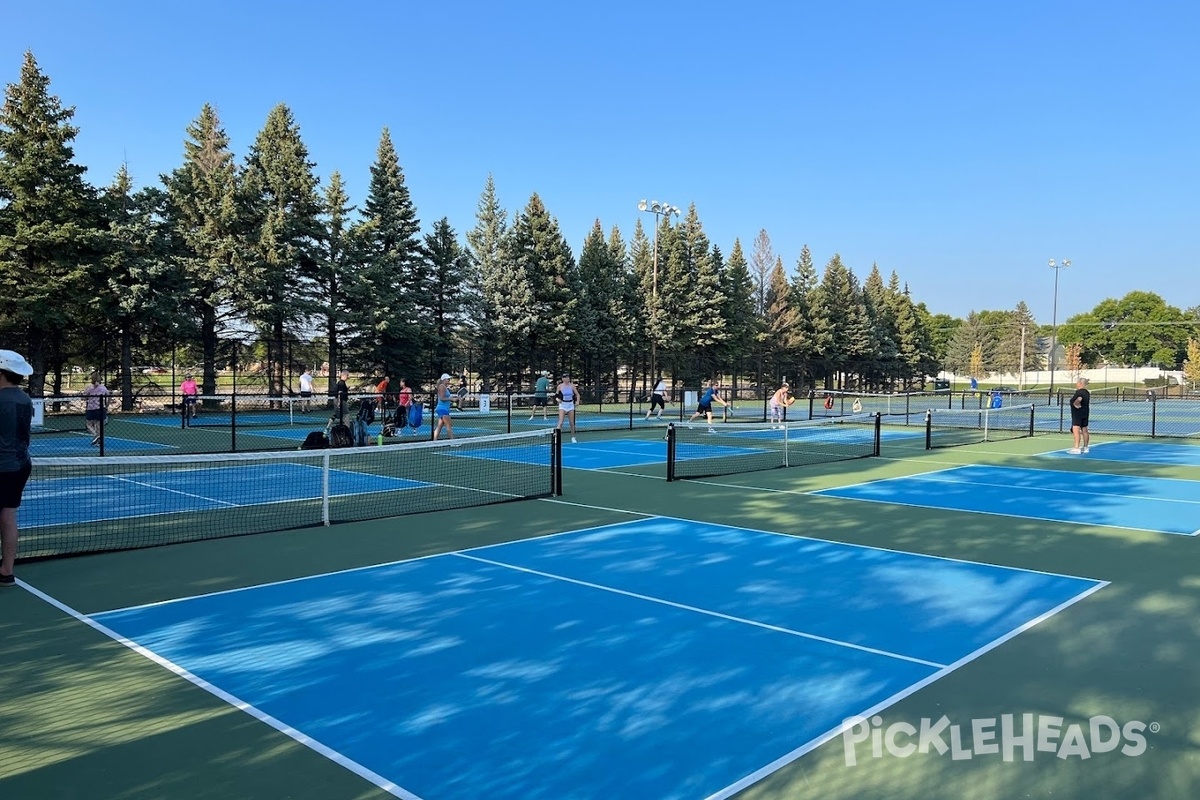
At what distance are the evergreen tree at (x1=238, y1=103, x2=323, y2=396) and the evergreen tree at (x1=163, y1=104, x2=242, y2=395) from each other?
2.49ft

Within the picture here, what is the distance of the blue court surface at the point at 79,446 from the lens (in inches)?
690

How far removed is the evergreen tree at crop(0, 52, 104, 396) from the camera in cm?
2906

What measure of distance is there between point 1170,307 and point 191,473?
6427 inches

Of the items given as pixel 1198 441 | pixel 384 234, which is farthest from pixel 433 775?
pixel 384 234

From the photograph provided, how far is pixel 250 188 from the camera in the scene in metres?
36.8

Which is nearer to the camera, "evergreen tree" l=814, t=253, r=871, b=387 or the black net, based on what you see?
the black net

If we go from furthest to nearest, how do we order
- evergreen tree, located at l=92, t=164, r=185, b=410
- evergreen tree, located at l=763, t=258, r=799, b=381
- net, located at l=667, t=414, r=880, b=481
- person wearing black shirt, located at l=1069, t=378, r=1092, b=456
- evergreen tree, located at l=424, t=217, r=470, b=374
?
evergreen tree, located at l=763, t=258, r=799, b=381
evergreen tree, located at l=424, t=217, r=470, b=374
evergreen tree, located at l=92, t=164, r=185, b=410
person wearing black shirt, located at l=1069, t=378, r=1092, b=456
net, located at l=667, t=414, r=880, b=481

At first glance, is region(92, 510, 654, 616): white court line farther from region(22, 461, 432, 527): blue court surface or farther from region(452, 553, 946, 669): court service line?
region(22, 461, 432, 527): blue court surface

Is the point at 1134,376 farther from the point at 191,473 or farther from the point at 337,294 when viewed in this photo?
the point at 191,473

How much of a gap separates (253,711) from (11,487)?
3.84 m

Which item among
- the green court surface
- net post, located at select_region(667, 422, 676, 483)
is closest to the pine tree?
net post, located at select_region(667, 422, 676, 483)

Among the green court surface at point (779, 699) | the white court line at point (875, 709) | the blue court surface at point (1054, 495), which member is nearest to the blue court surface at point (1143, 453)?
the blue court surface at point (1054, 495)

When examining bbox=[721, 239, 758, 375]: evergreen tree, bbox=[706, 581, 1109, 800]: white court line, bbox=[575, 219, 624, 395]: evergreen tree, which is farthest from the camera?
bbox=[721, 239, 758, 375]: evergreen tree

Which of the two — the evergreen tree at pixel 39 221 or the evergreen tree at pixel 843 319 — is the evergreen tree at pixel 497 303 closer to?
the evergreen tree at pixel 39 221
